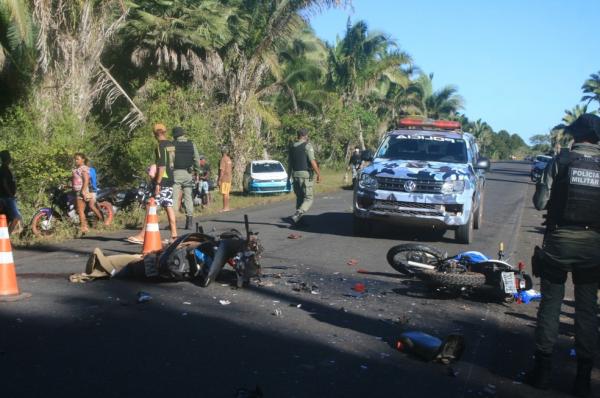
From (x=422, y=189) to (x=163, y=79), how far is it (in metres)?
15.4

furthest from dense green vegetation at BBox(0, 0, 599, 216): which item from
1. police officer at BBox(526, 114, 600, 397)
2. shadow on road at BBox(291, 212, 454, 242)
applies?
police officer at BBox(526, 114, 600, 397)

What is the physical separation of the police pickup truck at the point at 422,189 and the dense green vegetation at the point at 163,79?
6813 millimetres

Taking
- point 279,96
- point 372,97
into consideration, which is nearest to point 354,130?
point 279,96

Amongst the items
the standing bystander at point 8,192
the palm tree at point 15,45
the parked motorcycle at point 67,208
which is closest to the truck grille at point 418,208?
the parked motorcycle at point 67,208

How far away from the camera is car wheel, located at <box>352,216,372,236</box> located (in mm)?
13384

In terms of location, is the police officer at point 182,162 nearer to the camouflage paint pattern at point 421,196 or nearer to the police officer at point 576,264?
the camouflage paint pattern at point 421,196

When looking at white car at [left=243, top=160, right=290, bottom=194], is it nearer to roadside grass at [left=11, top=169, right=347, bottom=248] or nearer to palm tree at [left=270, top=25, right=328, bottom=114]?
roadside grass at [left=11, top=169, right=347, bottom=248]

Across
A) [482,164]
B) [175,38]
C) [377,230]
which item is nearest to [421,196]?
[482,164]

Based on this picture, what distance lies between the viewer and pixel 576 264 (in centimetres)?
517

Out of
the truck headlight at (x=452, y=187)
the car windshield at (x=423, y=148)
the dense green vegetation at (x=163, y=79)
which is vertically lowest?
the truck headlight at (x=452, y=187)

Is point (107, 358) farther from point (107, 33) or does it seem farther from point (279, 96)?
point (279, 96)

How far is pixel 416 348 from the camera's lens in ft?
19.0

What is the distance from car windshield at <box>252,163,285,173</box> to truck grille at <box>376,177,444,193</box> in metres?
14.7

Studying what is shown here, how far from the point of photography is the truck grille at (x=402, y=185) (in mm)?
12492
